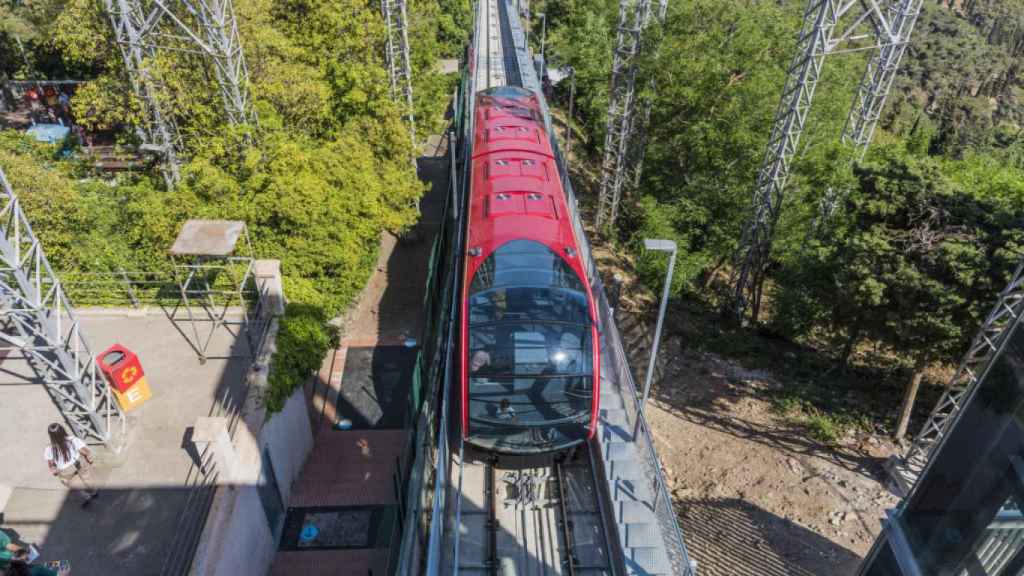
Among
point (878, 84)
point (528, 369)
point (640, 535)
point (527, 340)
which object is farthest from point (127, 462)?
point (878, 84)

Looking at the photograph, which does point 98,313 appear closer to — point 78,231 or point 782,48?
point 78,231

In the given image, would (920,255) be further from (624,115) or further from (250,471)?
(250,471)

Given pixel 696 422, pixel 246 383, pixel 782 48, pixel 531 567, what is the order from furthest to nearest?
pixel 782 48 < pixel 696 422 < pixel 246 383 < pixel 531 567

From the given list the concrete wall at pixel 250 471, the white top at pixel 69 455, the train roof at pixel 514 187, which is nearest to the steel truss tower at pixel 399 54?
the train roof at pixel 514 187

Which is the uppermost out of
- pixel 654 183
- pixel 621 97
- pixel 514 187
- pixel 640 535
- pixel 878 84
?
pixel 878 84

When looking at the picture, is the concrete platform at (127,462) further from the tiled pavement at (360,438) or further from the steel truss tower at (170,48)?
the steel truss tower at (170,48)

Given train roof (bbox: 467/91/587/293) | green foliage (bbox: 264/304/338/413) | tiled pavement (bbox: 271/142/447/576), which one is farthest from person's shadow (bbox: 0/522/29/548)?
train roof (bbox: 467/91/587/293)

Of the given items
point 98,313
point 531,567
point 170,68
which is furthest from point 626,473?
point 170,68
